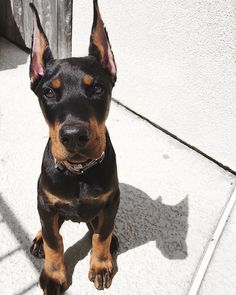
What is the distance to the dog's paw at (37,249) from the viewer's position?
2984mm

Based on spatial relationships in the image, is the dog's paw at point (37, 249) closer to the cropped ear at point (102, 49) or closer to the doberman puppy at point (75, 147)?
the doberman puppy at point (75, 147)

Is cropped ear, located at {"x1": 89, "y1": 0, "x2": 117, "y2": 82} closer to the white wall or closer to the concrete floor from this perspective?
the concrete floor

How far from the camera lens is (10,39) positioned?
6.04 meters

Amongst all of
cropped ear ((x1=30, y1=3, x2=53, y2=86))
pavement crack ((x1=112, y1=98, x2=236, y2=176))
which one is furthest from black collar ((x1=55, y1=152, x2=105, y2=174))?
pavement crack ((x1=112, y1=98, x2=236, y2=176))

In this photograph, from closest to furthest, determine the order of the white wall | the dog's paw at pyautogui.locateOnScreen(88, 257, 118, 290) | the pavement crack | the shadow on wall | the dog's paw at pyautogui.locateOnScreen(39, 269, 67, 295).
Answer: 1. the dog's paw at pyautogui.locateOnScreen(39, 269, 67, 295)
2. the dog's paw at pyautogui.locateOnScreen(88, 257, 118, 290)
3. the white wall
4. the pavement crack
5. the shadow on wall

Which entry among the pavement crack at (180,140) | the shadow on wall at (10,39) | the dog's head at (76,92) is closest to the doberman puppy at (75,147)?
the dog's head at (76,92)

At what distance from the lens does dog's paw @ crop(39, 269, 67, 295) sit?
8.92 ft

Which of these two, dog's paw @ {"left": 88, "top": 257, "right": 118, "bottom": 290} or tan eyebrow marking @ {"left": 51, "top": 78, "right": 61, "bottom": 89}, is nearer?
tan eyebrow marking @ {"left": 51, "top": 78, "right": 61, "bottom": 89}

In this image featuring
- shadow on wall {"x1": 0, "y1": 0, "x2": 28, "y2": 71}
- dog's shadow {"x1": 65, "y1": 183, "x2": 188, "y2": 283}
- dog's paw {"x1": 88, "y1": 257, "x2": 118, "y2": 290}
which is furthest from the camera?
shadow on wall {"x1": 0, "y1": 0, "x2": 28, "y2": 71}

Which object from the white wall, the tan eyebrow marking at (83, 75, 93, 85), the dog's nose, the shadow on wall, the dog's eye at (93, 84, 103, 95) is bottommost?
the shadow on wall

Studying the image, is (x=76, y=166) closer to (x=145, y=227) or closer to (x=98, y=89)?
(x=98, y=89)

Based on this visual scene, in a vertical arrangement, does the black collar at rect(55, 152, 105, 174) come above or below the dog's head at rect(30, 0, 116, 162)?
below

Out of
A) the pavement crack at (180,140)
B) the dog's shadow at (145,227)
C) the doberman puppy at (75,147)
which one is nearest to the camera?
the doberman puppy at (75,147)

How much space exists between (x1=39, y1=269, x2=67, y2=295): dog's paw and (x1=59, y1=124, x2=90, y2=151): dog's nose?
1173 millimetres
